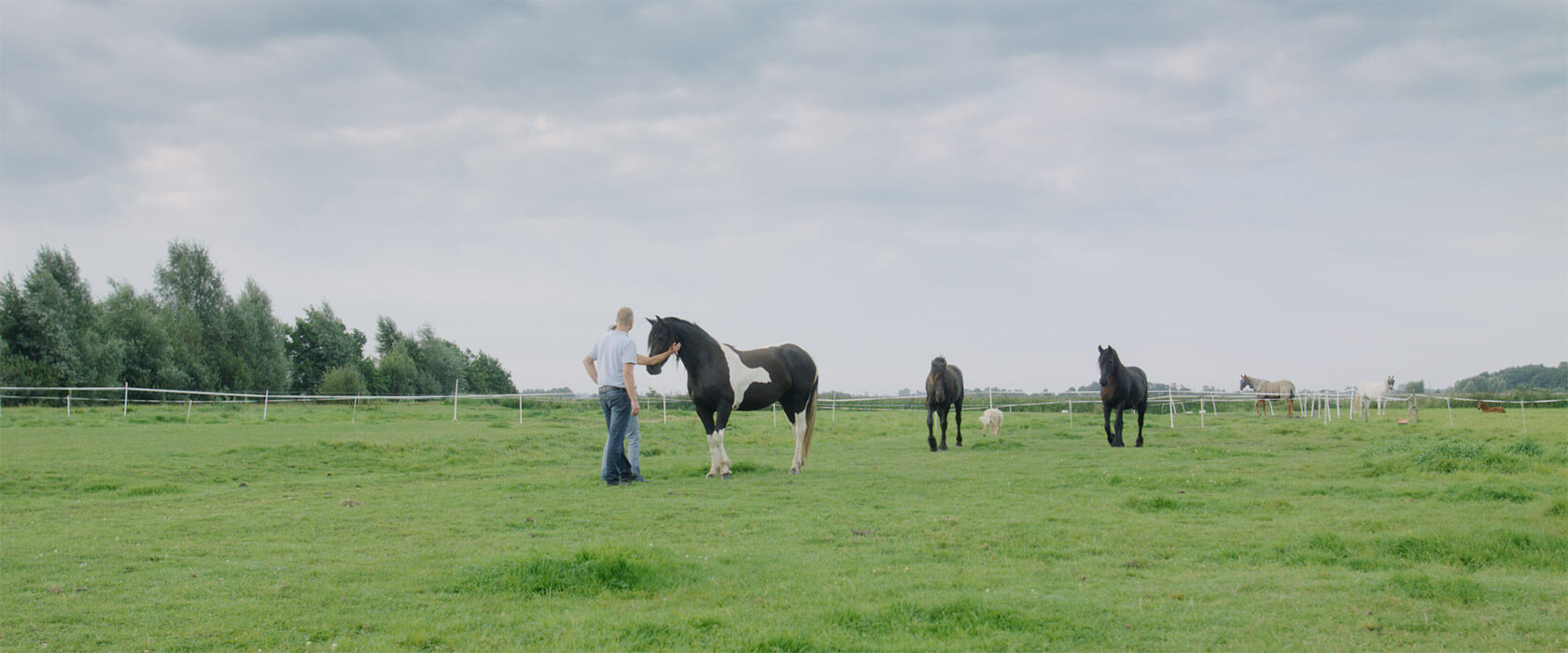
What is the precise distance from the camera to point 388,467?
15.2 metres

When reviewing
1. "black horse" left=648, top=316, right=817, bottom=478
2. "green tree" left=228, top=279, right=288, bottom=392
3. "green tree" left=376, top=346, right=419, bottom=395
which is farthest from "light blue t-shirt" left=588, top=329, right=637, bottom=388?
"green tree" left=376, top=346, right=419, bottom=395

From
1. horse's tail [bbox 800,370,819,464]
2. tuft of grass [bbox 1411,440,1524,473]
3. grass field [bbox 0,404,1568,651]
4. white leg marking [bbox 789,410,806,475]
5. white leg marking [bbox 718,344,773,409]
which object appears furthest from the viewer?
horse's tail [bbox 800,370,819,464]

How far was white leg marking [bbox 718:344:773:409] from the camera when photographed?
12.6 meters

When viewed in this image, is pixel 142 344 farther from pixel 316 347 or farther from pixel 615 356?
pixel 615 356

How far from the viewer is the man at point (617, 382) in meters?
11.2

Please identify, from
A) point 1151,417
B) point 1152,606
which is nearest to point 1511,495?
point 1152,606

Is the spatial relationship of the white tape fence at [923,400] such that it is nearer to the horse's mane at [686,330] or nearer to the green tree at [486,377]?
the horse's mane at [686,330]

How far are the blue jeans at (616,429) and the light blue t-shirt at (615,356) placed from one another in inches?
5.2

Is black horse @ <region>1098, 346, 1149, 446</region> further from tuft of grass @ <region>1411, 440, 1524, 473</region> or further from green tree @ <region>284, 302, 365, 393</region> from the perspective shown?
green tree @ <region>284, 302, 365, 393</region>

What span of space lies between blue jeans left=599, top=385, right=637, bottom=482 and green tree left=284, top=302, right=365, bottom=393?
5694 centimetres

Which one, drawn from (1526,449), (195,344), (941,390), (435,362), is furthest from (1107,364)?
(435,362)

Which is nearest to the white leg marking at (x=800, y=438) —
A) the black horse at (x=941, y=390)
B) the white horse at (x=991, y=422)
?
the black horse at (x=941, y=390)

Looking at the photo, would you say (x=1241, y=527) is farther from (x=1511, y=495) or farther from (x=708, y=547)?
(x=708, y=547)

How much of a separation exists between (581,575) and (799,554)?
177cm
